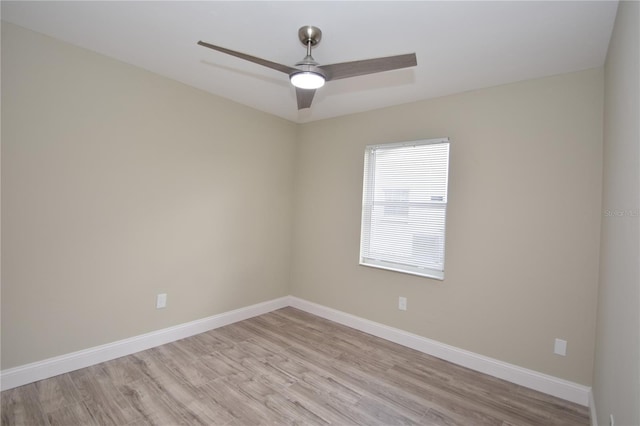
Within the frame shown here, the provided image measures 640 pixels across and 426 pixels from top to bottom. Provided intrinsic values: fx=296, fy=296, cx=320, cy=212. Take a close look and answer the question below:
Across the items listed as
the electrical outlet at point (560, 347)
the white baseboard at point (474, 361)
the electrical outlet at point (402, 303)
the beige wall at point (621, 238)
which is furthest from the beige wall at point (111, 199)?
the beige wall at point (621, 238)

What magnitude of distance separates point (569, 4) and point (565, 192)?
1.28 meters

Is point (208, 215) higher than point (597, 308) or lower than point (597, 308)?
higher

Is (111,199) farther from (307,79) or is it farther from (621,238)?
(621,238)

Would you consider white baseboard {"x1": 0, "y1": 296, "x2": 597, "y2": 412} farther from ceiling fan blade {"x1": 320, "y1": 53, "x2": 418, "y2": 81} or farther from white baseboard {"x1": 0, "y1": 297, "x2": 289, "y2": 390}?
ceiling fan blade {"x1": 320, "y1": 53, "x2": 418, "y2": 81}

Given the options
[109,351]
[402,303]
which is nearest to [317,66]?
[402,303]

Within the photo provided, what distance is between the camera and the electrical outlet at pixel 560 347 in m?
2.21

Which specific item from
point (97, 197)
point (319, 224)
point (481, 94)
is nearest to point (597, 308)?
point (481, 94)

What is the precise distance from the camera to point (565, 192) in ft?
7.30

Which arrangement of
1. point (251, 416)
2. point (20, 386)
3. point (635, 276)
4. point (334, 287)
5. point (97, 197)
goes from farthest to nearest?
1. point (334, 287)
2. point (97, 197)
3. point (20, 386)
4. point (251, 416)
5. point (635, 276)

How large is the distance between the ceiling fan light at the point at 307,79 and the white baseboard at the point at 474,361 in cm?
250

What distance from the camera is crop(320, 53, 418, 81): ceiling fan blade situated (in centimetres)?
157

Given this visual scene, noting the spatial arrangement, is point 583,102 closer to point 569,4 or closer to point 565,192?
point 565,192

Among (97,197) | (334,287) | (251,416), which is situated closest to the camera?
(251,416)

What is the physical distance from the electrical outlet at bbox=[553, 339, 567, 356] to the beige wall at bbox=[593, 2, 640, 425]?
0.77 ft
